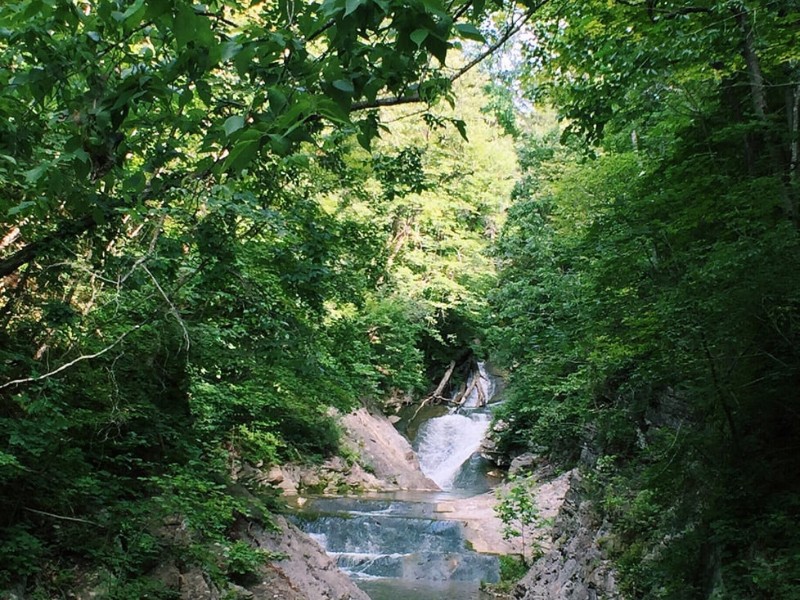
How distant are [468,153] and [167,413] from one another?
1672cm

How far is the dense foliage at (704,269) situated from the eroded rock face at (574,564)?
0.40m

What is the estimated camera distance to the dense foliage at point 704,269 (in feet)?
12.2

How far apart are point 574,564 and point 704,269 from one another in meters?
4.66

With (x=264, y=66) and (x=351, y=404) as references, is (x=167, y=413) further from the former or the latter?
(x=264, y=66)

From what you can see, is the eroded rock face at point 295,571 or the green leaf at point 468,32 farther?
the eroded rock face at point 295,571

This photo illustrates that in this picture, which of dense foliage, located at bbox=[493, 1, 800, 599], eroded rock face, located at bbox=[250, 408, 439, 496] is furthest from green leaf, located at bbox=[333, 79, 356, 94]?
eroded rock face, located at bbox=[250, 408, 439, 496]

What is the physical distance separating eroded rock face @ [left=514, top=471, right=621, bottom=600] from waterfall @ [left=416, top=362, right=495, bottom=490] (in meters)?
9.50

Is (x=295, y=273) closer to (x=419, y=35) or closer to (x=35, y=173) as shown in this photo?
(x=35, y=173)

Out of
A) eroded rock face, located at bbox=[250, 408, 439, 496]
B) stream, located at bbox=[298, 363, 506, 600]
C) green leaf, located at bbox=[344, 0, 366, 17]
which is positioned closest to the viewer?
green leaf, located at bbox=[344, 0, 366, 17]

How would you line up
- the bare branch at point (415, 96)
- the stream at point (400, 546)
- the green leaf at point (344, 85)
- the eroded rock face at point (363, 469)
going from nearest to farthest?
the green leaf at point (344, 85) < the bare branch at point (415, 96) < the stream at point (400, 546) < the eroded rock face at point (363, 469)

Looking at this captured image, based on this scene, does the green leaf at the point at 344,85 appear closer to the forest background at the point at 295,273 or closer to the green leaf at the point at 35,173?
the forest background at the point at 295,273

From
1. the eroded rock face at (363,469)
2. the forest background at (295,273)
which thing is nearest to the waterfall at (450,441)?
the eroded rock face at (363,469)

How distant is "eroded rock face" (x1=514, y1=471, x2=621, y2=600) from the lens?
20.2 ft

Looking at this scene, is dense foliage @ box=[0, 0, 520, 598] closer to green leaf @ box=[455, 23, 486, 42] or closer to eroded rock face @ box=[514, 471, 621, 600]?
green leaf @ box=[455, 23, 486, 42]
